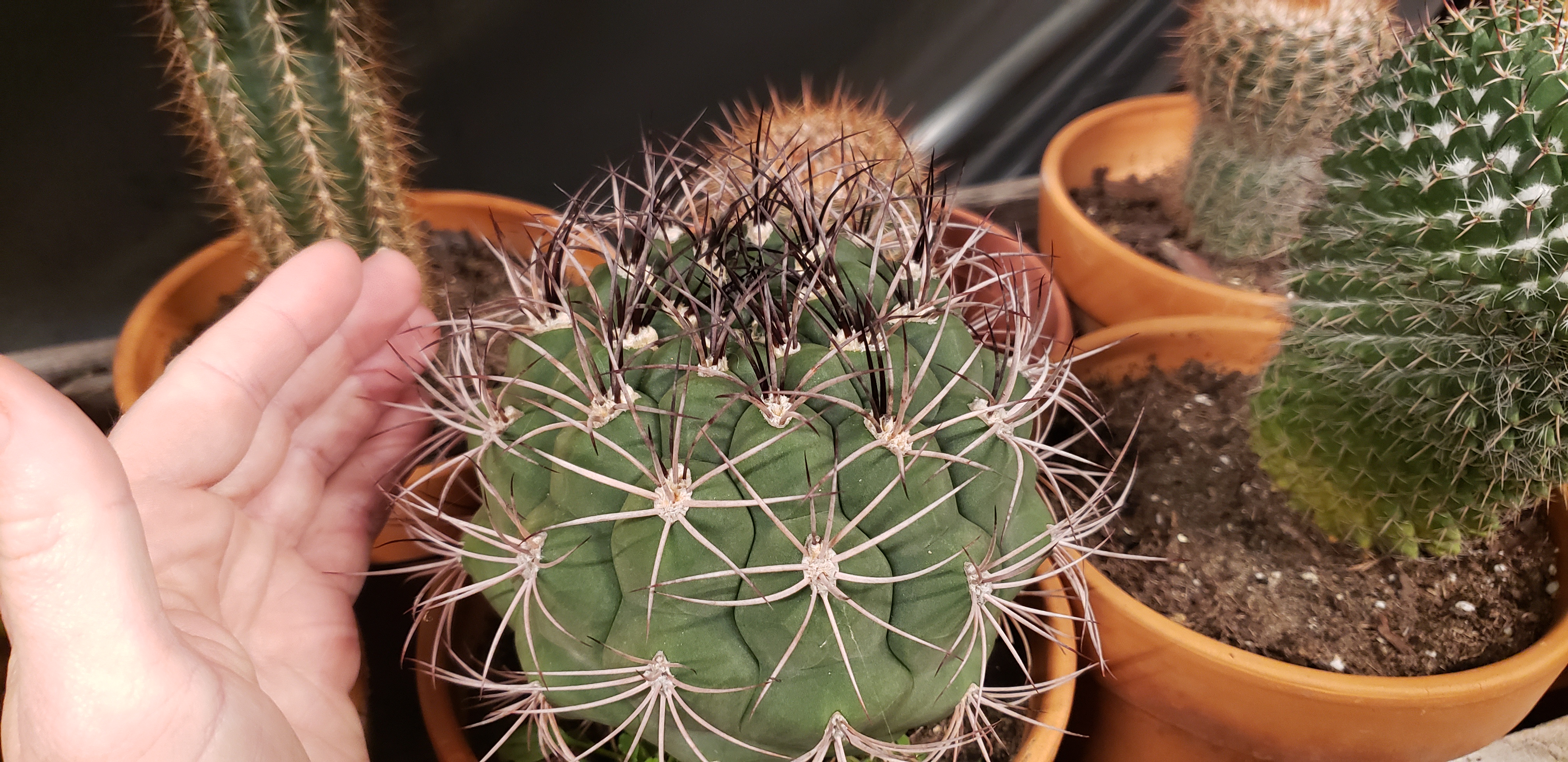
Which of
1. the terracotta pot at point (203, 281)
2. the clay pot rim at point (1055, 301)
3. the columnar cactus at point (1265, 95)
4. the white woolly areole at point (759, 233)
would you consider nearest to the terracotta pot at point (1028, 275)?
the clay pot rim at point (1055, 301)

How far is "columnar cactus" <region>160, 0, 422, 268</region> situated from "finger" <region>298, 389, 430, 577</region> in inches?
8.3

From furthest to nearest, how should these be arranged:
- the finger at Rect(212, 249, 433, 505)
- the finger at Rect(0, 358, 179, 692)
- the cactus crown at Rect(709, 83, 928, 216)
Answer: the cactus crown at Rect(709, 83, 928, 216) < the finger at Rect(212, 249, 433, 505) < the finger at Rect(0, 358, 179, 692)

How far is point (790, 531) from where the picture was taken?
0.49 m

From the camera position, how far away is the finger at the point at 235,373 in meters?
0.60

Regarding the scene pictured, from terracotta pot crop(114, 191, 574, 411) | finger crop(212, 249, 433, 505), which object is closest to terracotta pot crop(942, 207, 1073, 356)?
terracotta pot crop(114, 191, 574, 411)

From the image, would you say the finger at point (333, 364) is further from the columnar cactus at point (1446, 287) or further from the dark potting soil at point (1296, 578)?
the columnar cactus at point (1446, 287)

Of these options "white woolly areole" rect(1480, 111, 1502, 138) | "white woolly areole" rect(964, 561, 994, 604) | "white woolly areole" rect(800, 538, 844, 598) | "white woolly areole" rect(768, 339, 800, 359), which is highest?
"white woolly areole" rect(1480, 111, 1502, 138)

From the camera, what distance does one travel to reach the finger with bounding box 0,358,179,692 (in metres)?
0.39

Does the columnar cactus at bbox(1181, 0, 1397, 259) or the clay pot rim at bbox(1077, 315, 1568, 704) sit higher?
the columnar cactus at bbox(1181, 0, 1397, 259)

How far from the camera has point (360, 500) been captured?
2.72 ft

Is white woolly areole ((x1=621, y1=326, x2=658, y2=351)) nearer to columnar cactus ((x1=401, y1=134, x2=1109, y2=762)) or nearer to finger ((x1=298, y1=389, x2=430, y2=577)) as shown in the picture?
columnar cactus ((x1=401, y1=134, x2=1109, y2=762))

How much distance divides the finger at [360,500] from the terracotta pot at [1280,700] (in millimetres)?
642

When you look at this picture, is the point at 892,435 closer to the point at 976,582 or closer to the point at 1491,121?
the point at 976,582

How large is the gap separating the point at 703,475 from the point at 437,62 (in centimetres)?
88
